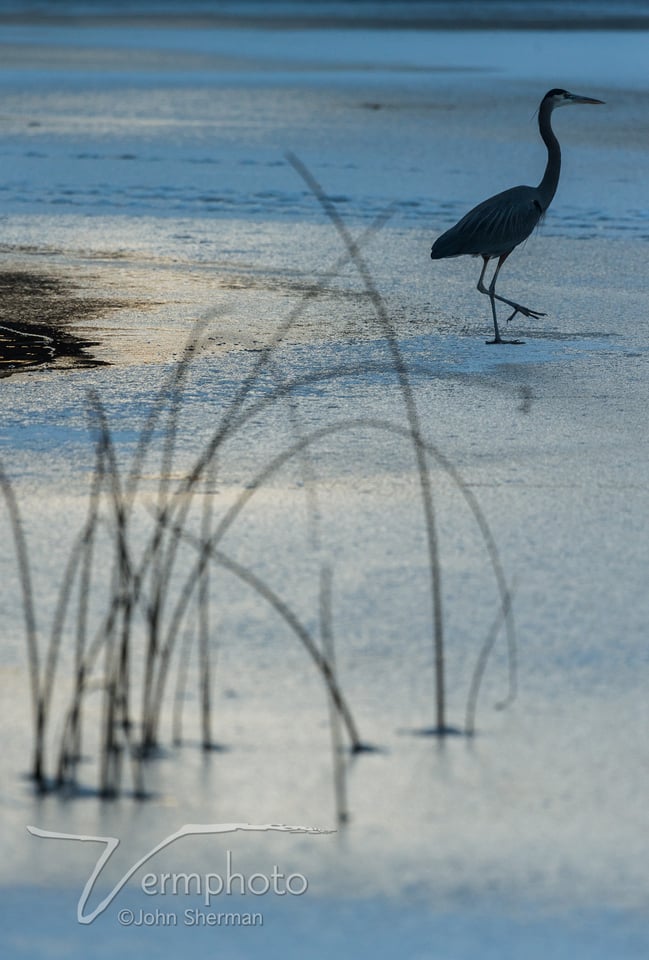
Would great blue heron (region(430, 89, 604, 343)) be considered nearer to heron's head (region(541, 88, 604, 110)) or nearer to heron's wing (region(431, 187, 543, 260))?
heron's wing (region(431, 187, 543, 260))

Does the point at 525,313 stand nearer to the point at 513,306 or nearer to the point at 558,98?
the point at 513,306

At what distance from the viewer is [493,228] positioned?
5.75m

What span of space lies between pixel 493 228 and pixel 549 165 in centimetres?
71

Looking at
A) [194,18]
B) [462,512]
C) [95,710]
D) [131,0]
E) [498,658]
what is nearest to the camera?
[95,710]

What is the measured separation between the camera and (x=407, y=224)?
8.09 m

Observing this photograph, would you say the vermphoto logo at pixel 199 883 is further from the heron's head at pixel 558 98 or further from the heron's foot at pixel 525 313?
the heron's head at pixel 558 98

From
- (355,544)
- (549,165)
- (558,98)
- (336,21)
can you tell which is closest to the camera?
(355,544)

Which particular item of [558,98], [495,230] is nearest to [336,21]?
[558,98]

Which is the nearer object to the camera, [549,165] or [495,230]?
[495,230]

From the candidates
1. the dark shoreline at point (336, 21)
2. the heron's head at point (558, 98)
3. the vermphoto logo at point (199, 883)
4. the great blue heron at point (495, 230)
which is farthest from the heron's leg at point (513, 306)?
the dark shoreline at point (336, 21)

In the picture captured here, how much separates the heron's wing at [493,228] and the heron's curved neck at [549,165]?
0.58ft

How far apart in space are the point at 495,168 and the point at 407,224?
233 centimetres

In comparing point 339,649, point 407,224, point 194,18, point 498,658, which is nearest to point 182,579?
point 339,649

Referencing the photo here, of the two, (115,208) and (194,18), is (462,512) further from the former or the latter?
(194,18)
